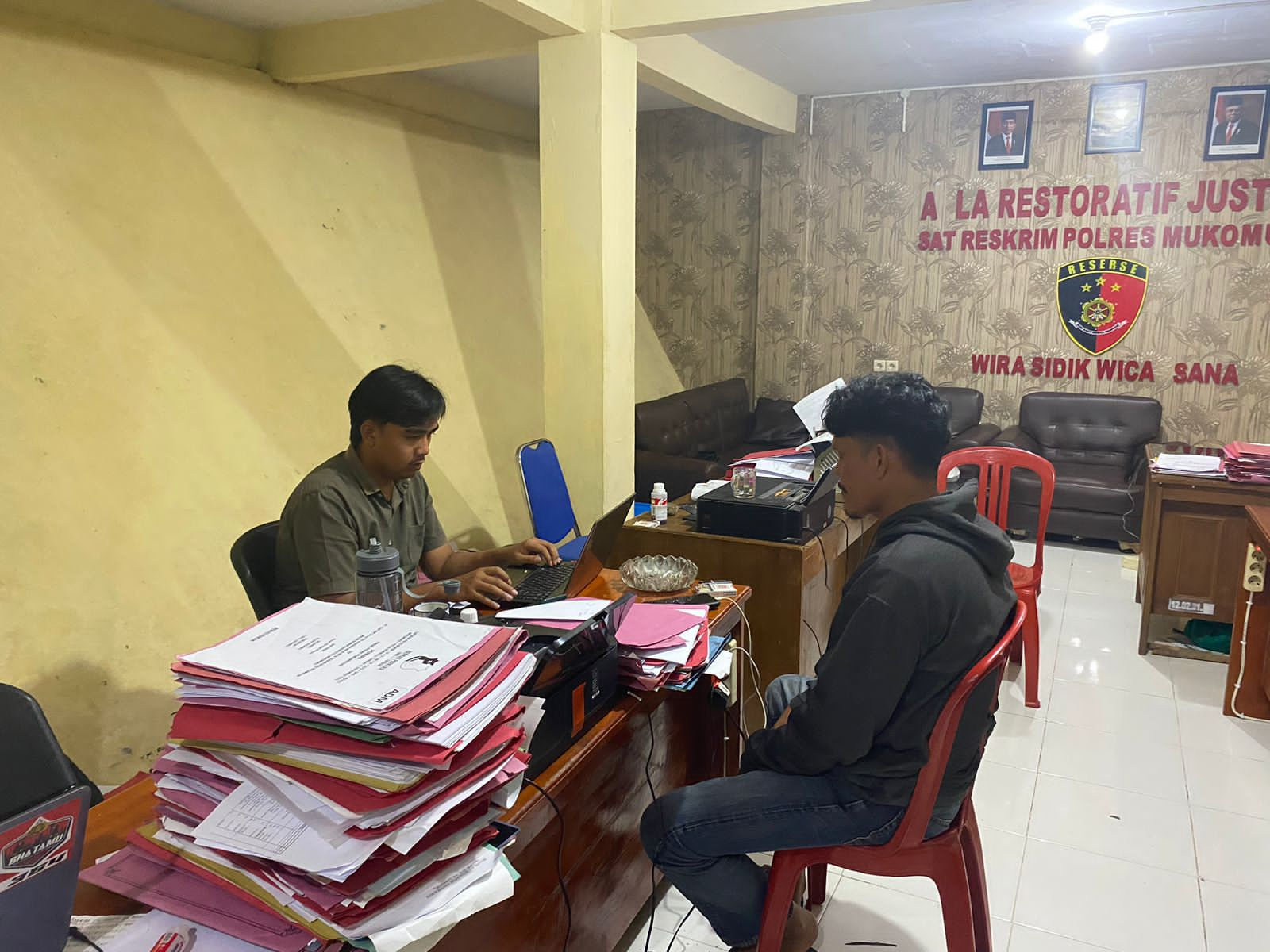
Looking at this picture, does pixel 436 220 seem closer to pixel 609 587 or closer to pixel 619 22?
pixel 619 22

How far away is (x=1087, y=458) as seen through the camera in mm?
5508

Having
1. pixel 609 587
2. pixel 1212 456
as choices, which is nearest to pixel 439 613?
pixel 609 587

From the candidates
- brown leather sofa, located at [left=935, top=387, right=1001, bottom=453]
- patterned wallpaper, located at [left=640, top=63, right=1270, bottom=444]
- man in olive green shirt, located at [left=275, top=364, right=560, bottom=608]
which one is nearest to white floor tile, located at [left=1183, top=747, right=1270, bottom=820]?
man in olive green shirt, located at [left=275, top=364, right=560, bottom=608]

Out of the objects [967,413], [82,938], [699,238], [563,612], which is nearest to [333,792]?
[82,938]

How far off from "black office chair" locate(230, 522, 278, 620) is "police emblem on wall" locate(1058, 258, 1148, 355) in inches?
205

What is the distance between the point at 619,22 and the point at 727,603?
7.61 ft

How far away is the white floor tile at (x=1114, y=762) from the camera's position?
8.99 feet

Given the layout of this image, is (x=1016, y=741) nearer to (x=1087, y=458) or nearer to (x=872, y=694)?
(x=872, y=694)

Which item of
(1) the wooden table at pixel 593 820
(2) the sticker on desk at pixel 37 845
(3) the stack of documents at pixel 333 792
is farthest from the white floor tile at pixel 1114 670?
(2) the sticker on desk at pixel 37 845

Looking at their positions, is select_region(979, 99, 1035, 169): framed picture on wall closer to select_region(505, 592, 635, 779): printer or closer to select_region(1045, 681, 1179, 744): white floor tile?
select_region(1045, 681, 1179, 744): white floor tile

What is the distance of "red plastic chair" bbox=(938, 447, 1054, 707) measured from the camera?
3.26 meters

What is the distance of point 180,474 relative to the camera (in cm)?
337

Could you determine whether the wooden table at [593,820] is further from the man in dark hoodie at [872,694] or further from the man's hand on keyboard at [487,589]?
the man's hand on keyboard at [487,589]

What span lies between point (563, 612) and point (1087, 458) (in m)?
4.89
